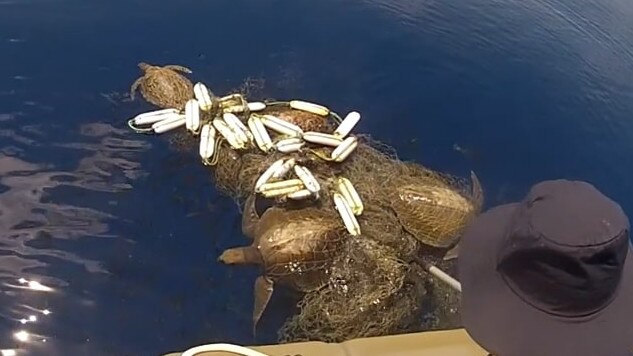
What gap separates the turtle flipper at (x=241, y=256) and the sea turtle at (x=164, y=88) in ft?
6.56

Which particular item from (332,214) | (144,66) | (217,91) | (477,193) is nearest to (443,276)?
(332,214)

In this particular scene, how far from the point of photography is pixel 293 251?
6316 mm

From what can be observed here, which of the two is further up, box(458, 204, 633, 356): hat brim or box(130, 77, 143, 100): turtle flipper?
box(458, 204, 633, 356): hat brim

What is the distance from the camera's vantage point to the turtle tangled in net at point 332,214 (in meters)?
6.22

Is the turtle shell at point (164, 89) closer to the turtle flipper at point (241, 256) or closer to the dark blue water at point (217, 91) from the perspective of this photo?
the dark blue water at point (217, 91)

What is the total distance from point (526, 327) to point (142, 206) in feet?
16.8

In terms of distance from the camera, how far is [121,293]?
255 inches

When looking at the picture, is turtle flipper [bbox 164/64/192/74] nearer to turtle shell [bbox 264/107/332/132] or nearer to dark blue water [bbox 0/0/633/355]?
dark blue water [bbox 0/0/633/355]

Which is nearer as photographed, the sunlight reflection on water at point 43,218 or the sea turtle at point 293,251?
the sunlight reflection on water at point 43,218

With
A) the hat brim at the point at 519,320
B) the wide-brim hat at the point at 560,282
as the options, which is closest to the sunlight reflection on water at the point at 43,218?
the hat brim at the point at 519,320

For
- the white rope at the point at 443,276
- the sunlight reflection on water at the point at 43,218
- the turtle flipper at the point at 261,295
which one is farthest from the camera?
the turtle flipper at the point at 261,295

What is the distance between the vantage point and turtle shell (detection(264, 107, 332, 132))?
7707mm

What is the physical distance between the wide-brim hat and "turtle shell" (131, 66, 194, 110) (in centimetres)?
572

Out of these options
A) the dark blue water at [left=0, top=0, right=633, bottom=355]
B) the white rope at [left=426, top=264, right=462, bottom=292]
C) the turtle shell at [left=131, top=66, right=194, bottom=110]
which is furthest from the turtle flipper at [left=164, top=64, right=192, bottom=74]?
the white rope at [left=426, top=264, right=462, bottom=292]
